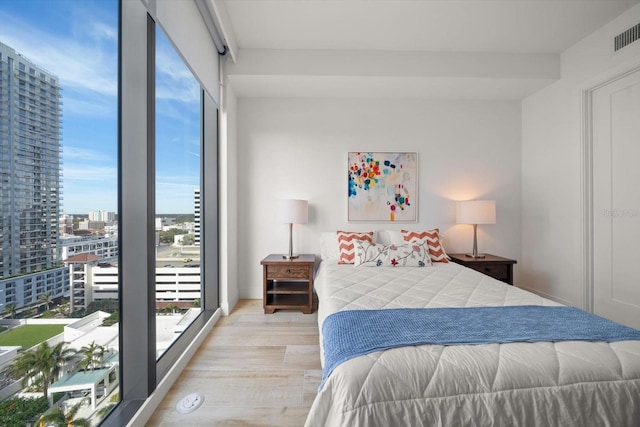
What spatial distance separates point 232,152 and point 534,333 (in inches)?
117

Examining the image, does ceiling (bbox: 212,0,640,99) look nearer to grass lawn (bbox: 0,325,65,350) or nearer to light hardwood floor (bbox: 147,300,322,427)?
grass lawn (bbox: 0,325,65,350)

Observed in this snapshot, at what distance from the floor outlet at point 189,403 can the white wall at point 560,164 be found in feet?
11.8

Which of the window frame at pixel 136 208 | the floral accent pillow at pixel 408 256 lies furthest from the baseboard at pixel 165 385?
the floral accent pillow at pixel 408 256

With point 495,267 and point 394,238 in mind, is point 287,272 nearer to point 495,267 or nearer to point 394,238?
point 394,238

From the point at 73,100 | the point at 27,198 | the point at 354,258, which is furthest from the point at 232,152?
the point at 27,198

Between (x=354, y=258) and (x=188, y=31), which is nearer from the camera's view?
(x=188, y=31)

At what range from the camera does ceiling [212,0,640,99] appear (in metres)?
2.36

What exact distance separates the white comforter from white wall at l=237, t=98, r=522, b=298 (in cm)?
237

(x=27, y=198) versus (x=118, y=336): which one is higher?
(x=27, y=198)

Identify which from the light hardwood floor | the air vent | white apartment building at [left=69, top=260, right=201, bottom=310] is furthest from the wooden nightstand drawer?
the air vent

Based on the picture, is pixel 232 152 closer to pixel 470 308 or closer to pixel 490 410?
pixel 470 308

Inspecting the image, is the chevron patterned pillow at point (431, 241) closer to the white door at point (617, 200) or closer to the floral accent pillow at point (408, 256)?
the floral accent pillow at point (408, 256)

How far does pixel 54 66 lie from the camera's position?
101cm

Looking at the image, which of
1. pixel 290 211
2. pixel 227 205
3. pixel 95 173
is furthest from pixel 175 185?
pixel 290 211
